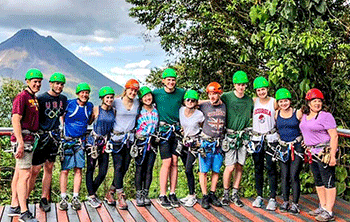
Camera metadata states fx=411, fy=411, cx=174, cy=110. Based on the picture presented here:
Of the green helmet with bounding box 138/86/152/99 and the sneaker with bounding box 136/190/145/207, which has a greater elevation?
the green helmet with bounding box 138/86/152/99

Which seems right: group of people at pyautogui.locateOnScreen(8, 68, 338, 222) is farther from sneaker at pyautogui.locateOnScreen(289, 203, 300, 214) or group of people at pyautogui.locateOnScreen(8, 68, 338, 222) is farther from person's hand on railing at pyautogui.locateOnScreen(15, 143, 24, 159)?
person's hand on railing at pyautogui.locateOnScreen(15, 143, 24, 159)

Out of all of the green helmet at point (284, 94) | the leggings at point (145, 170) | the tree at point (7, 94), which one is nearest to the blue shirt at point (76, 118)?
the leggings at point (145, 170)

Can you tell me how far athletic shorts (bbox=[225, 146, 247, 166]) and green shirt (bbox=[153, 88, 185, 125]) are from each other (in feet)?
2.41

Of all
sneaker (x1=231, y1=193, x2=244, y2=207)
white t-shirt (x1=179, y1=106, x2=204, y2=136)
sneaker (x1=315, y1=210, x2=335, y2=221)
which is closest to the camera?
sneaker (x1=315, y1=210, x2=335, y2=221)

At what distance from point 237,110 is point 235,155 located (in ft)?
1.75

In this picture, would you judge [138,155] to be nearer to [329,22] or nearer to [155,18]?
[329,22]

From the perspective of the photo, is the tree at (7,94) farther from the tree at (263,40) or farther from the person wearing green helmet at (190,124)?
the person wearing green helmet at (190,124)

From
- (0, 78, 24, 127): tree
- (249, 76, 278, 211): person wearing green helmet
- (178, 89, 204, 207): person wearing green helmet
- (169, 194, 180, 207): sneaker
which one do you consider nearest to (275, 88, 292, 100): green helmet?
(249, 76, 278, 211): person wearing green helmet

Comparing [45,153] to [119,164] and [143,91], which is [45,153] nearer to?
[119,164]

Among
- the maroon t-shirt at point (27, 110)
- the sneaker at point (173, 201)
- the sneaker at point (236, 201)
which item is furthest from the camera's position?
the sneaker at point (236, 201)

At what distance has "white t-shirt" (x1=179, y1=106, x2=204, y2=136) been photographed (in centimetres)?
459

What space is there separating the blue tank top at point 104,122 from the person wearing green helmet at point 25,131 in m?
0.66

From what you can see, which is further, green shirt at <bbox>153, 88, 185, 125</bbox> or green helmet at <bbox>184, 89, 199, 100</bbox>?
green shirt at <bbox>153, 88, 185, 125</bbox>

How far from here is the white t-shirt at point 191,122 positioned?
4.59 m
